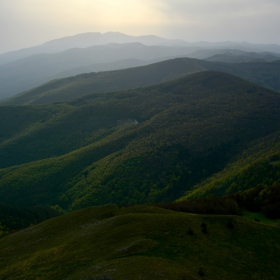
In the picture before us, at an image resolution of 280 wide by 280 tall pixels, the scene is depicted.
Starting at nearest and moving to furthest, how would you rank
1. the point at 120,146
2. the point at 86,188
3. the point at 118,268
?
1. the point at 118,268
2. the point at 86,188
3. the point at 120,146

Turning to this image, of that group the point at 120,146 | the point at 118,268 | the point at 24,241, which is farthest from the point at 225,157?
the point at 118,268

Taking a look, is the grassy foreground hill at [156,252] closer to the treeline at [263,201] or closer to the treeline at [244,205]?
the treeline at [244,205]

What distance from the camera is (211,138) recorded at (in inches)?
5084

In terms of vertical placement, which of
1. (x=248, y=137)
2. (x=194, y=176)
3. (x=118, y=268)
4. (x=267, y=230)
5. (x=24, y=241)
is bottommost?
(x=194, y=176)

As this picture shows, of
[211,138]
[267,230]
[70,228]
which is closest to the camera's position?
[267,230]

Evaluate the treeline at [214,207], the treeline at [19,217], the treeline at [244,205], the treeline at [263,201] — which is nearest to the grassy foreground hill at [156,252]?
the treeline at [214,207]

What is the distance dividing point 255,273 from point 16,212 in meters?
77.5

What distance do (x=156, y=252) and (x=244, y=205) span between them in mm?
24774

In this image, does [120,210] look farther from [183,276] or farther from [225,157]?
[225,157]

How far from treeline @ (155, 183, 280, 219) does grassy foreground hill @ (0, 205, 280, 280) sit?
268 inches

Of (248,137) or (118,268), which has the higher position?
(118,268)

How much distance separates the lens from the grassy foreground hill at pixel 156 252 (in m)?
23.2

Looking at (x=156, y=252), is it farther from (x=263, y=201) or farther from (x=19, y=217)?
(x=19, y=217)

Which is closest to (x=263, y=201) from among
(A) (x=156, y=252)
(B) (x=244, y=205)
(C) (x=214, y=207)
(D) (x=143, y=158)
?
(B) (x=244, y=205)
